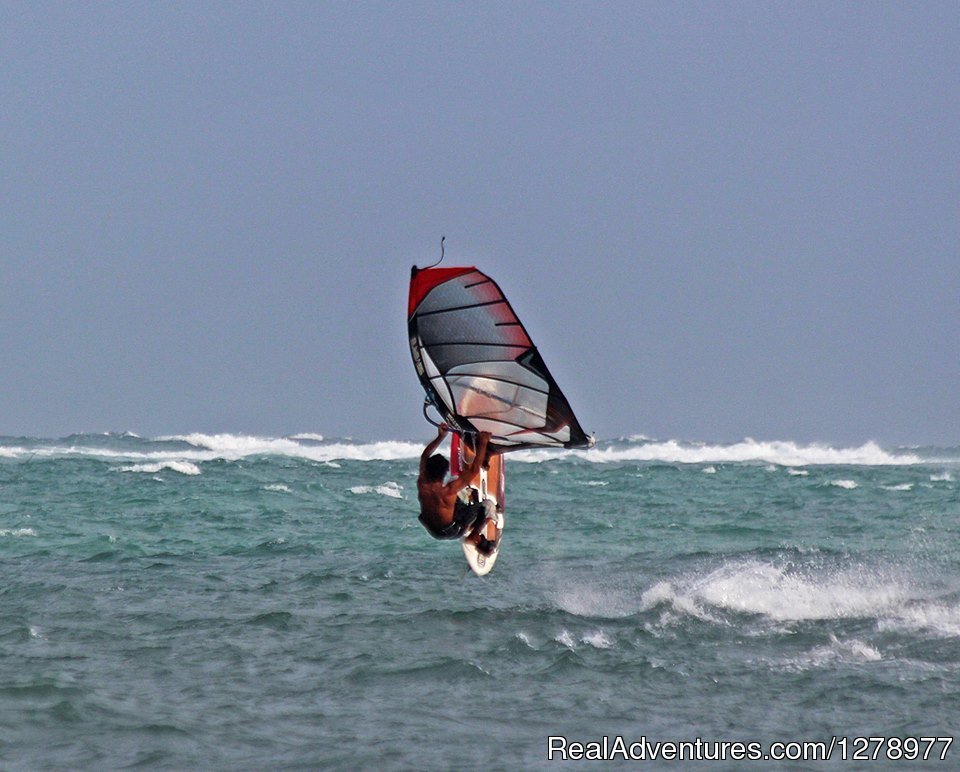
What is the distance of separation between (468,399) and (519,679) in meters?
2.63

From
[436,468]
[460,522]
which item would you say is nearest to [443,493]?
[436,468]

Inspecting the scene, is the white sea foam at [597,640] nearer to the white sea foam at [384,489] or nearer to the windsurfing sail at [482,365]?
the windsurfing sail at [482,365]

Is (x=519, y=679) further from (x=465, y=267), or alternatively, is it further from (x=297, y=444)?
(x=297, y=444)

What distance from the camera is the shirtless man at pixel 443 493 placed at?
9.51 metres

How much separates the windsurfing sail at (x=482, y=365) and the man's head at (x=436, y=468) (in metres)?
0.40

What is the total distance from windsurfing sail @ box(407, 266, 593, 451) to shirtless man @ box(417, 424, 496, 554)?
1.20ft

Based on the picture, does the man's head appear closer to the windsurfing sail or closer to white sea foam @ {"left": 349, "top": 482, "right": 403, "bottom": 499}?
the windsurfing sail

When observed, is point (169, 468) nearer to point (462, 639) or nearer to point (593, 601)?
point (593, 601)

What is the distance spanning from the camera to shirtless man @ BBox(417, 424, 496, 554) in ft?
31.2

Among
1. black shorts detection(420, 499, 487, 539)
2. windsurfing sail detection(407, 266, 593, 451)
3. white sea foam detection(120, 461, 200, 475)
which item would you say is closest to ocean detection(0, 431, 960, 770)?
black shorts detection(420, 499, 487, 539)

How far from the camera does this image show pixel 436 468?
959cm

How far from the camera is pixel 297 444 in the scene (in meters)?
56.4

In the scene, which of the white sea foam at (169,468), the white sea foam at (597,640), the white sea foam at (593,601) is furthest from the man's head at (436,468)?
the white sea foam at (169,468)

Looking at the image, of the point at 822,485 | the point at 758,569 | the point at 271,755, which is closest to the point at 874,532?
the point at 758,569
